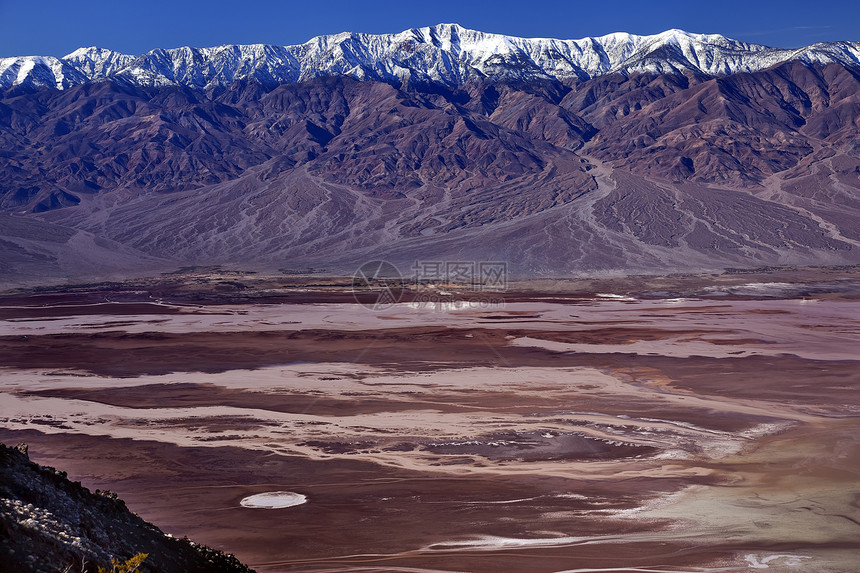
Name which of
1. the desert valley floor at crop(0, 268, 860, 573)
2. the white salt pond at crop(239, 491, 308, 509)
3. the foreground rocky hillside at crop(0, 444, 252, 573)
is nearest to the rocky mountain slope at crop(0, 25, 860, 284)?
the desert valley floor at crop(0, 268, 860, 573)

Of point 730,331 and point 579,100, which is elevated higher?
point 579,100

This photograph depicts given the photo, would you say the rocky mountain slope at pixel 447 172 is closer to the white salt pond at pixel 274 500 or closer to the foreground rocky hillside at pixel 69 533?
the white salt pond at pixel 274 500

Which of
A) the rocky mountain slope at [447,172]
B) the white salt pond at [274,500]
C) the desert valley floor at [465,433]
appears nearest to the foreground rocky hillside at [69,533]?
the desert valley floor at [465,433]

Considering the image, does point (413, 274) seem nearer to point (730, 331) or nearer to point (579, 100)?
point (730, 331)

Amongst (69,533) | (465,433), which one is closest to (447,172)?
(465,433)

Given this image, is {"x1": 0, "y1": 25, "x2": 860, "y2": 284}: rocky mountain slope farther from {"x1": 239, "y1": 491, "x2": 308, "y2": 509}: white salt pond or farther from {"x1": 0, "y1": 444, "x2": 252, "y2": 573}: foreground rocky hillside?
{"x1": 0, "y1": 444, "x2": 252, "y2": 573}: foreground rocky hillside

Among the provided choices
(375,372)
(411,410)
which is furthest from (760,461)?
(375,372)

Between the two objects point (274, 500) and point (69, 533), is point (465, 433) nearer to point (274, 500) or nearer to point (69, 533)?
point (274, 500)
